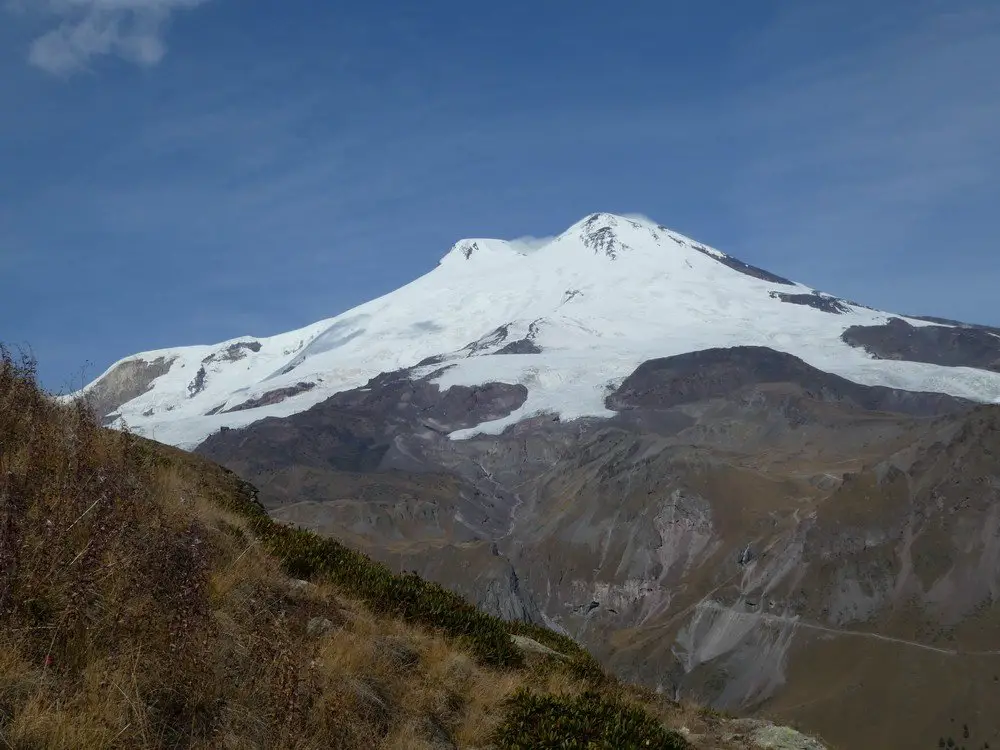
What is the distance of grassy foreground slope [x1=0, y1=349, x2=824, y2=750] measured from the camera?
6379 millimetres

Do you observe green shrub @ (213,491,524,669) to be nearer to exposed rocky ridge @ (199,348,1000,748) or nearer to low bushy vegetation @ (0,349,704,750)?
low bushy vegetation @ (0,349,704,750)

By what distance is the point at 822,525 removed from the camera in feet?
510

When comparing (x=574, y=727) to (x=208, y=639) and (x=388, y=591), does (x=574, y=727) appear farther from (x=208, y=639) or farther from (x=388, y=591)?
(x=388, y=591)

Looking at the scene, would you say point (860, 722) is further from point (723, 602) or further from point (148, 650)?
point (148, 650)

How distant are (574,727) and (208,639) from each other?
3.22m

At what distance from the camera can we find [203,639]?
6.97 meters

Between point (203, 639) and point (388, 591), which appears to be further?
point (388, 591)

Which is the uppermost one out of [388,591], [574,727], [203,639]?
[203,639]

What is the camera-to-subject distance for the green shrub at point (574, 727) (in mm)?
7898

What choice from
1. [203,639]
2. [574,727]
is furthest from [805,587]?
[203,639]

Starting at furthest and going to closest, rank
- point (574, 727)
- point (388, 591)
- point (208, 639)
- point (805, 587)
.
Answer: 1. point (805, 587)
2. point (388, 591)
3. point (574, 727)
4. point (208, 639)

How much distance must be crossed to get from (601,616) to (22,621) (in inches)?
7271

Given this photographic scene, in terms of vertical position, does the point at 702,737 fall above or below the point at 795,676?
above

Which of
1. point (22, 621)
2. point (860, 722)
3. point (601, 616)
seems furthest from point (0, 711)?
point (601, 616)
